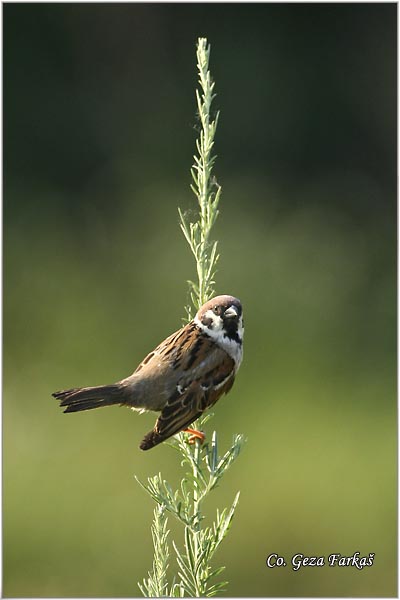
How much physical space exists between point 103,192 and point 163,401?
378cm

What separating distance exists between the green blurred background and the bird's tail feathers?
5.44 ft

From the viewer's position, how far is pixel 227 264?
4.88 m

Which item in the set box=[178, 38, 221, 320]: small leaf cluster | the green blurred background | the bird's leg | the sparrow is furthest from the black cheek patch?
the green blurred background

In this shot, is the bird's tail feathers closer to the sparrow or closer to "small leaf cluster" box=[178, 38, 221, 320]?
the sparrow

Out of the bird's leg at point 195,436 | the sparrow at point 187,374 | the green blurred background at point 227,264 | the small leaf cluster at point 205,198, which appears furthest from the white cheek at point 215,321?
the green blurred background at point 227,264

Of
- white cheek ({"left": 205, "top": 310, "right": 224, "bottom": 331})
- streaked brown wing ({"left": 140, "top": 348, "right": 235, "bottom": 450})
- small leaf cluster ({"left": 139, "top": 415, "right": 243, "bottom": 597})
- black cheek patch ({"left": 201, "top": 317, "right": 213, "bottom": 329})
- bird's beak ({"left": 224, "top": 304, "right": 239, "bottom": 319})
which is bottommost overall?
small leaf cluster ({"left": 139, "top": 415, "right": 243, "bottom": 597})

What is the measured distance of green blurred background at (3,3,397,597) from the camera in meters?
3.65

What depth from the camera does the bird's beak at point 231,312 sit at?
5.67ft

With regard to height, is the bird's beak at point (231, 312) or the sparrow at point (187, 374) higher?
→ the bird's beak at point (231, 312)

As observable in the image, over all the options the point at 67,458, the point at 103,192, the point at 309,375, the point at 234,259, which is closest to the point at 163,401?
the point at 67,458

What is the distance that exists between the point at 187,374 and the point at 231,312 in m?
0.17

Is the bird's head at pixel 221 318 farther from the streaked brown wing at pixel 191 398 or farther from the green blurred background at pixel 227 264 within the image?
the green blurred background at pixel 227 264

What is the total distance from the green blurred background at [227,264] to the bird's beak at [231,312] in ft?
6.08

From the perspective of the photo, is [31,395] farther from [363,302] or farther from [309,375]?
[363,302]
